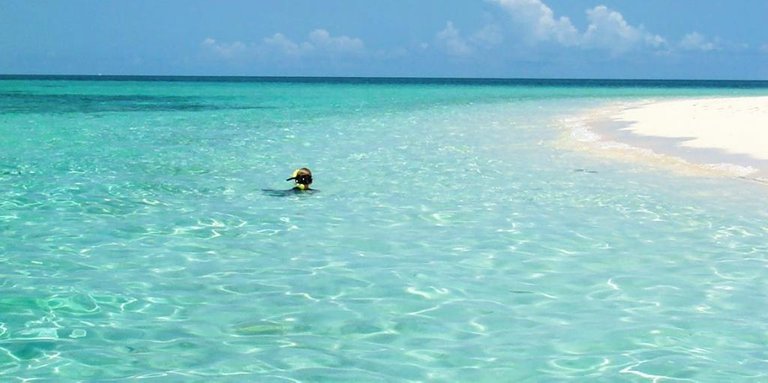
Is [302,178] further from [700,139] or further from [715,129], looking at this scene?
[715,129]

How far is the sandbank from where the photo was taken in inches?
554

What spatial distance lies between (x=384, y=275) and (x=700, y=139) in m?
13.3

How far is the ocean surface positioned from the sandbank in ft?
4.26

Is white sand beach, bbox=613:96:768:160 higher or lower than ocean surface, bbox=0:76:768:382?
higher

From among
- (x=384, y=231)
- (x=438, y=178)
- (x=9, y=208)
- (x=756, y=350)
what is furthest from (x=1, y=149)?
(x=756, y=350)

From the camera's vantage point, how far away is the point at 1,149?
18.1 meters

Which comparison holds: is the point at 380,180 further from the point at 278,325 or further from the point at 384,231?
the point at 278,325

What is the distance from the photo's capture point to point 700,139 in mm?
18172

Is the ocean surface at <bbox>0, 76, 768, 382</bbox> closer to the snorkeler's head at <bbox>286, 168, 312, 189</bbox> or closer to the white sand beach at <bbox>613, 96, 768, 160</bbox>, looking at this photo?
the snorkeler's head at <bbox>286, 168, 312, 189</bbox>

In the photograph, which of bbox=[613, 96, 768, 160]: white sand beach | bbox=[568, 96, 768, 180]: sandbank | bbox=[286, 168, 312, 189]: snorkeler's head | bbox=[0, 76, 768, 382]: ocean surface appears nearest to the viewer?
bbox=[0, 76, 768, 382]: ocean surface

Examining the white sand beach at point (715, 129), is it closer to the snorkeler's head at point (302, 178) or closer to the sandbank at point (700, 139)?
the sandbank at point (700, 139)

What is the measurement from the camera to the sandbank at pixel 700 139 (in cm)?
1406

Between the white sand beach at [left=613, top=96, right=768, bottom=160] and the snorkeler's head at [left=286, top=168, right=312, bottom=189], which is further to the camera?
the white sand beach at [left=613, top=96, right=768, bottom=160]

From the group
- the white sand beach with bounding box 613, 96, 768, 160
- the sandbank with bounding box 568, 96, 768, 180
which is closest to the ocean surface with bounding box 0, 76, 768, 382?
the sandbank with bounding box 568, 96, 768, 180
